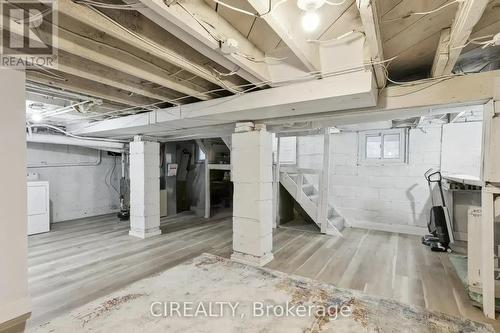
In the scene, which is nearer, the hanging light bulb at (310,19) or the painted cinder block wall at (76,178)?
the hanging light bulb at (310,19)

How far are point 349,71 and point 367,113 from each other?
Answer: 2.82 feet

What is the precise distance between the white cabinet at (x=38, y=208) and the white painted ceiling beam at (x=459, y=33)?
6182 mm

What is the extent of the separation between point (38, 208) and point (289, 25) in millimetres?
5478

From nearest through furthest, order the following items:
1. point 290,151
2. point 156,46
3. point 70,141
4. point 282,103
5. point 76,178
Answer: point 156,46 → point 282,103 → point 70,141 → point 76,178 → point 290,151


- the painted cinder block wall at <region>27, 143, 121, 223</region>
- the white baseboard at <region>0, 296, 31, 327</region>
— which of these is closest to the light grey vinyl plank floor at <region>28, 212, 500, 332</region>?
the white baseboard at <region>0, 296, 31, 327</region>

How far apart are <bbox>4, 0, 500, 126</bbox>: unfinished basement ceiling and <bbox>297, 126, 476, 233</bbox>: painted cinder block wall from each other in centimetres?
233

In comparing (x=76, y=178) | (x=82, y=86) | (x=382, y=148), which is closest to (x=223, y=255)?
(x=82, y=86)

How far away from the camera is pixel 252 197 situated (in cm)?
315

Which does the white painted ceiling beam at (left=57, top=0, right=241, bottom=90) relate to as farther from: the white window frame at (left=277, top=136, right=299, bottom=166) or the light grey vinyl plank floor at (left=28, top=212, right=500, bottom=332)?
the white window frame at (left=277, top=136, right=299, bottom=166)

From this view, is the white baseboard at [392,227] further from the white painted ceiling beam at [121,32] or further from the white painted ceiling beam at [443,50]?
the white painted ceiling beam at [121,32]

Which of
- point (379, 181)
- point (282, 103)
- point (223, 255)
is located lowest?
point (223, 255)

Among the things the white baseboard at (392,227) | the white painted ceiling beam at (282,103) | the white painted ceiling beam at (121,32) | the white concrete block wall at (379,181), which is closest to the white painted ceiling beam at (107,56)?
the white painted ceiling beam at (121,32)

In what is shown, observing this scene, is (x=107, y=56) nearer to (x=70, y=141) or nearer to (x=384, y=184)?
(x=70, y=141)

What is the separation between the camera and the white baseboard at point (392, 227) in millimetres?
4484
